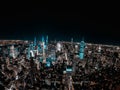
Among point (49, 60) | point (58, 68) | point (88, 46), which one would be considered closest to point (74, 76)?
point (58, 68)

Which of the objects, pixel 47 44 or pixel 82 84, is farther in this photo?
pixel 47 44

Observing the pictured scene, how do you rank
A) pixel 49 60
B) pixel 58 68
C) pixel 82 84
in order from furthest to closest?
pixel 49 60 < pixel 58 68 < pixel 82 84

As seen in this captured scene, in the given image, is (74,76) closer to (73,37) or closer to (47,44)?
(73,37)

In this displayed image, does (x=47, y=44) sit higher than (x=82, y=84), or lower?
higher

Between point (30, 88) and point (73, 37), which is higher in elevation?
point (73, 37)

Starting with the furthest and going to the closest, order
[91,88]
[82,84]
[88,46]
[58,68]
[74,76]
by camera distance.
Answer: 1. [88,46]
2. [58,68]
3. [74,76]
4. [82,84]
5. [91,88]

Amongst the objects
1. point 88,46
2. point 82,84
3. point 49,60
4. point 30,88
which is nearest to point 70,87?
point 82,84

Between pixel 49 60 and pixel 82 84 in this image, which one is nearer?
pixel 82 84

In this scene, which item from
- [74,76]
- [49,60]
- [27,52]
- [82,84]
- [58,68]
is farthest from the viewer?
[27,52]

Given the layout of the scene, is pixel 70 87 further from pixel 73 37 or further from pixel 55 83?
pixel 73 37
